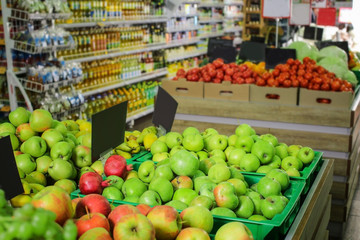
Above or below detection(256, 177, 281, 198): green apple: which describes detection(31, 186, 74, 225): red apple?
above

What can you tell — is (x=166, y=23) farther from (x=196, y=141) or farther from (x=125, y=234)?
(x=125, y=234)

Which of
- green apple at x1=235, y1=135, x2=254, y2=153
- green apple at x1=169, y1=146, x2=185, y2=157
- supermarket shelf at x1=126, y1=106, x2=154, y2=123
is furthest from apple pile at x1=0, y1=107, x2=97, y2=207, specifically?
supermarket shelf at x1=126, y1=106, x2=154, y2=123

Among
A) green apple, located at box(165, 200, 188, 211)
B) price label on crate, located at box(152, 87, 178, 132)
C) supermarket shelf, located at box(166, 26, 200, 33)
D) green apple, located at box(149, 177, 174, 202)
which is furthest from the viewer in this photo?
supermarket shelf, located at box(166, 26, 200, 33)

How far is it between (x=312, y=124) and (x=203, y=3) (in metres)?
7.08

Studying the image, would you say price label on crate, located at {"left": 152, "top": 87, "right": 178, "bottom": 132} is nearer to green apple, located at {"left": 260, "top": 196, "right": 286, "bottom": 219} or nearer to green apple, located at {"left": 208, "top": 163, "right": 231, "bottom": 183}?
green apple, located at {"left": 208, "top": 163, "right": 231, "bottom": 183}

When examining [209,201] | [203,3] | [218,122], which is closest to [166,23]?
[203,3]

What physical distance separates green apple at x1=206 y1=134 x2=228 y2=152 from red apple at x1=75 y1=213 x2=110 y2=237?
1142 mm

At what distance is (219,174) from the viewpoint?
1.79 m

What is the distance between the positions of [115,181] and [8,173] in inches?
17.5

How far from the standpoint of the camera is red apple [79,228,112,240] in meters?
1.08

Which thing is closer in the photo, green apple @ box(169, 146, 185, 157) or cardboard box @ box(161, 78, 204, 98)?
green apple @ box(169, 146, 185, 157)

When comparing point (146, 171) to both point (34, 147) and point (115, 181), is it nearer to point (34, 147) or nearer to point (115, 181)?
point (115, 181)

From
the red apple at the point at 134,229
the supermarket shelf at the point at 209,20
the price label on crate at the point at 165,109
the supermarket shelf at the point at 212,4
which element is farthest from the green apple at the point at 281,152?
the supermarket shelf at the point at 212,4

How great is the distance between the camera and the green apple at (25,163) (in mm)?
1874
